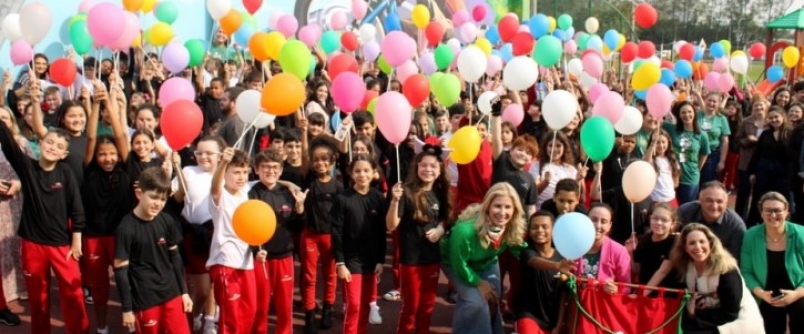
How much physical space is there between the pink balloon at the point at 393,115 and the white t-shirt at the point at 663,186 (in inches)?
87.5

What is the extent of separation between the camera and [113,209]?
4.88 meters

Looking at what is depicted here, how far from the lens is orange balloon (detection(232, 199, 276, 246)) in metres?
4.21

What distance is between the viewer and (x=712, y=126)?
8.38m

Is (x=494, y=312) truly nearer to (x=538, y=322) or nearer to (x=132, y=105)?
(x=538, y=322)

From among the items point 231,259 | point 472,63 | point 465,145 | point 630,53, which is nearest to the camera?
point 231,259

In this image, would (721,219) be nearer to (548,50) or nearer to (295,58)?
(295,58)

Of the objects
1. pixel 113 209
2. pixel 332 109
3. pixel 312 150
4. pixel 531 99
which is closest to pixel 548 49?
pixel 531 99

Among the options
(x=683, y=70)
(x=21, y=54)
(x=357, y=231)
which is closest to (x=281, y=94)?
(x=357, y=231)

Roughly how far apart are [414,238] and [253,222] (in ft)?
3.71

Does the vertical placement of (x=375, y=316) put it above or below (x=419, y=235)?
below

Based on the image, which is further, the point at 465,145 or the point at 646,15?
the point at 646,15

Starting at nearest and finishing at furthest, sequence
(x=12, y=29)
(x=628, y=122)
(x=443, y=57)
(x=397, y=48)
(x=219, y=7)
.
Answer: (x=628, y=122)
(x=397, y=48)
(x=12, y=29)
(x=443, y=57)
(x=219, y=7)

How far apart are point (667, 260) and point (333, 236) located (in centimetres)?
203

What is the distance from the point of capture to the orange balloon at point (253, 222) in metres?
4.21
